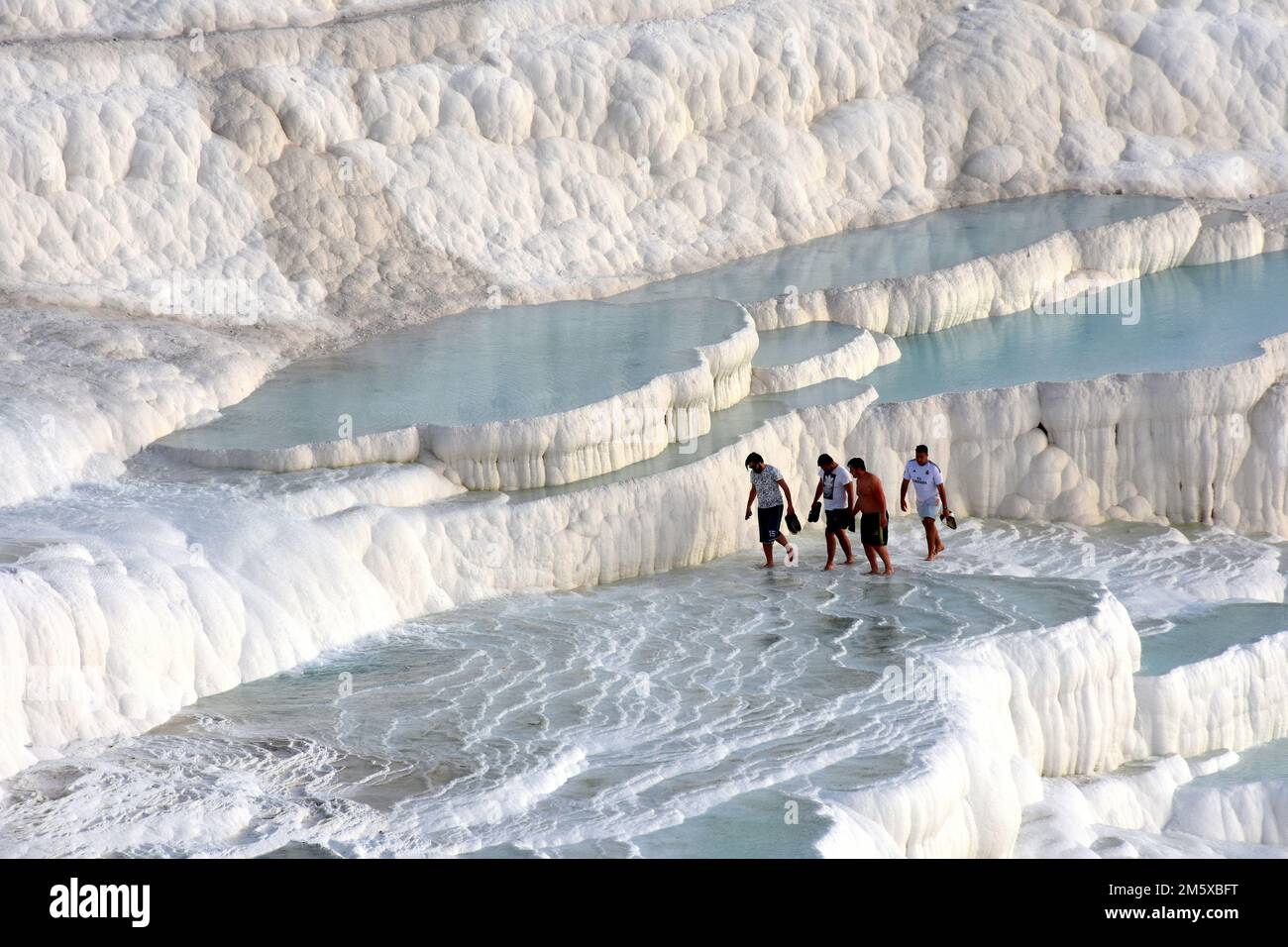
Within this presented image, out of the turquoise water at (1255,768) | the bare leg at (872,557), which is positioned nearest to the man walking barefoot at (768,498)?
the bare leg at (872,557)

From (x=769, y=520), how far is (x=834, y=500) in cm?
45

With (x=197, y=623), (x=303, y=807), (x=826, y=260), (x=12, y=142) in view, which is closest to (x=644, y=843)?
(x=303, y=807)

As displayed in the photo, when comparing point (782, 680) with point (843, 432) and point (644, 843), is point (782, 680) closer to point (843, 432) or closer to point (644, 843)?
point (644, 843)

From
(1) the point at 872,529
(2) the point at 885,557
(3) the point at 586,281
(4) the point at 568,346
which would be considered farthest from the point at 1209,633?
(3) the point at 586,281

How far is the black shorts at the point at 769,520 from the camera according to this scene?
14234 mm

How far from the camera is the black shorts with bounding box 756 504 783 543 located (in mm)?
14234

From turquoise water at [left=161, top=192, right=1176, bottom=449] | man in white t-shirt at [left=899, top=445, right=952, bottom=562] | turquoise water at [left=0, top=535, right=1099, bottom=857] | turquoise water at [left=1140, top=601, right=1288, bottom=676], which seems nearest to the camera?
turquoise water at [left=0, top=535, right=1099, bottom=857]

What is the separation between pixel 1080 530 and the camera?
16109mm

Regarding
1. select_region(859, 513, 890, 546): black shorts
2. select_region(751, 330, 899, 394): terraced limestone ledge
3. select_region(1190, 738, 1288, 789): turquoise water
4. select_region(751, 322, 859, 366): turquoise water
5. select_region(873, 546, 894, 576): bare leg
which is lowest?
select_region(1190, 738, 1288, 789): turquoise water

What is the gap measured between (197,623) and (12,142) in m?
6.07

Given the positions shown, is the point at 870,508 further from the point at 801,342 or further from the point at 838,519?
the point at 801,342

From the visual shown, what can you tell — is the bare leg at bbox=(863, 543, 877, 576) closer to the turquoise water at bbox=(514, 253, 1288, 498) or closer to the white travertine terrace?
the white travertine terrace

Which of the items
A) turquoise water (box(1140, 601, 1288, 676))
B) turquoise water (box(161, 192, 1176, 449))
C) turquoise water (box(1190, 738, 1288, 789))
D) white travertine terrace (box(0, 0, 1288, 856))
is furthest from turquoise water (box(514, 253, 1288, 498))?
turquoise water (box(1190, 738, 1288, 789))

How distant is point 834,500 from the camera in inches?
558
